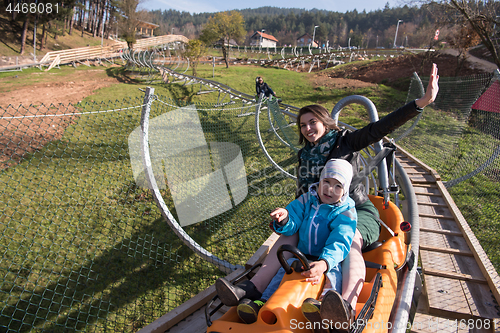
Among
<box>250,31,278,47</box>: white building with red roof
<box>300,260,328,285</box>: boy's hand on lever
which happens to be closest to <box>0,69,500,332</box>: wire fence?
<box>300,260,328,285</box>: boy's hand on lever

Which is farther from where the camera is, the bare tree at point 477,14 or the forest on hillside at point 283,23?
the forest on hillside at point 283,23

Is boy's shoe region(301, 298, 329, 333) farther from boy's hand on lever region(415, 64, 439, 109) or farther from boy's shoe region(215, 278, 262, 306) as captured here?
boy's hand on lever region(415, 64, 439, 109)

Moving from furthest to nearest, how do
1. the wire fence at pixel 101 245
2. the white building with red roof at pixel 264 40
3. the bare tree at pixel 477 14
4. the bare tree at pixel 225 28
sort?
the white building with red roof at pixel 264 40 → the bare tree at pixel 225 28 → the bare tree at pixel 477 14 → the wire fence at pixel 101 245

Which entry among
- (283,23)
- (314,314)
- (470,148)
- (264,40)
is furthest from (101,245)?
(283,23)

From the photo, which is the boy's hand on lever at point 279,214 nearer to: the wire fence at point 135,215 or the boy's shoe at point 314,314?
the boy's shoe at point 314,314

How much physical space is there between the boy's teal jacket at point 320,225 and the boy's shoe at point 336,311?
388 millimetres

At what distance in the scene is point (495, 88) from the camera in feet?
18.2

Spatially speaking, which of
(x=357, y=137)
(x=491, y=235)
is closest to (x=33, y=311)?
(x=357, y=137)

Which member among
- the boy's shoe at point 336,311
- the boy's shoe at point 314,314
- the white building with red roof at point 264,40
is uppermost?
the white building with red roof at point 264,40

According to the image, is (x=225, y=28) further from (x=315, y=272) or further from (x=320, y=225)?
(x=315, y=272)

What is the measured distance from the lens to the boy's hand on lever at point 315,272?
1.63 m

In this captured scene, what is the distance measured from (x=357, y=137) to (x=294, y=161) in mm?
4121

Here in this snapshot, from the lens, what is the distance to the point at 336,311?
139 cm

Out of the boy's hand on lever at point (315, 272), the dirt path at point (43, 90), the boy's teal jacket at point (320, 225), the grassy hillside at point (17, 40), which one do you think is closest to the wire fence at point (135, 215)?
the boy's teal jacket at point (320, 225)
